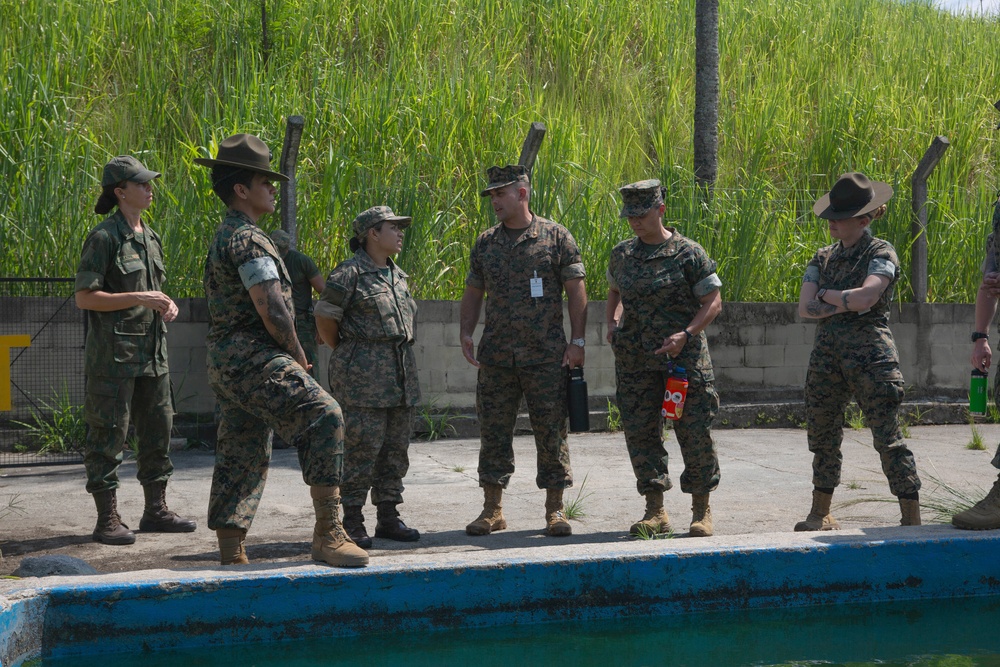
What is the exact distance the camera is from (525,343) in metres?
5.37

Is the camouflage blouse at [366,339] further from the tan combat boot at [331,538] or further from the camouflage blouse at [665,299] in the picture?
the camouflage blouse at [665,299]

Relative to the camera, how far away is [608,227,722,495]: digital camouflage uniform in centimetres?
517

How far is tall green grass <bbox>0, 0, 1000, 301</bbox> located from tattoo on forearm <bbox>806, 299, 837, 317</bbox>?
461 centimetres

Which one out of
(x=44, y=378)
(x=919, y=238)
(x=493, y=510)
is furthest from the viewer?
(x=919, y=238)

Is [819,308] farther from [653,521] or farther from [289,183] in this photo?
[289,183]

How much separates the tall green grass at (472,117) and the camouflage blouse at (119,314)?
3.36 metres

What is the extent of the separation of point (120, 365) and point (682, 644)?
308cm

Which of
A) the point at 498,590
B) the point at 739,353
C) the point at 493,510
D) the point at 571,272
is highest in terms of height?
the point at 571,272

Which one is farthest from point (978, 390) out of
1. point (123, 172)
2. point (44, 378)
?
point (44, 378)

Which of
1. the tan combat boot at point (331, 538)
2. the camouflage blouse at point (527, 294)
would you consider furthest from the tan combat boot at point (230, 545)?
the camouflage blouse at point (527, 294)

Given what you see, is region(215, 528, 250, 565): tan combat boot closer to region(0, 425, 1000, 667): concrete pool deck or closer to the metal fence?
region(0, 425, 1000, 667): concrete pool deck

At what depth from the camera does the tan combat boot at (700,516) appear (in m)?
5.10

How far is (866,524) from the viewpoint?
5.45 m

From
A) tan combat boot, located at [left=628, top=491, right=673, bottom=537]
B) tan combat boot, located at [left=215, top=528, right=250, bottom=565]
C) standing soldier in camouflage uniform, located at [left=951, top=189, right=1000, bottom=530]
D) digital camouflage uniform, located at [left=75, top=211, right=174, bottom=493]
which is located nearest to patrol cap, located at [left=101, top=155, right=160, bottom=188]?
digital camouflage uniform, located at [left=75, top=211, right=174, bottom=493]
